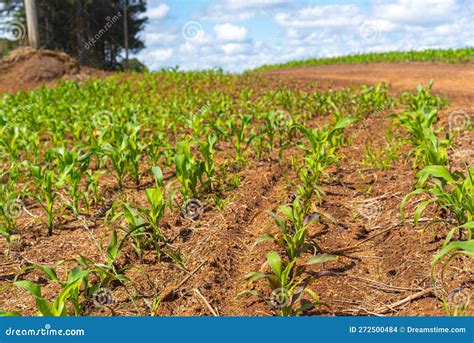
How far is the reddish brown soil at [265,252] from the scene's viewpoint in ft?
8.42

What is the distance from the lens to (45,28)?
2567cm

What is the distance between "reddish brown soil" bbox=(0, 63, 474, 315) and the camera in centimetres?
257

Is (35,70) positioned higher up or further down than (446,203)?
higher up

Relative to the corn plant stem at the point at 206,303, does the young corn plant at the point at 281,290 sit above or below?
above

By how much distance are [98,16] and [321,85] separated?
790 inches

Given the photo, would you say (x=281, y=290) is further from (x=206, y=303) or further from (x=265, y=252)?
(x=265, y=252)

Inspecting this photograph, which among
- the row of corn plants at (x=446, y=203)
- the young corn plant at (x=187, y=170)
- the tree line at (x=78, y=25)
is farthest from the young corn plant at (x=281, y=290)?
the tree line at (x=78, y=25)

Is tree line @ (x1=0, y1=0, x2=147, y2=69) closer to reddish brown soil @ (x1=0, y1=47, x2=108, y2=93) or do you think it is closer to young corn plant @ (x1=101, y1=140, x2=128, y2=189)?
reddish brown soil @ (x1=0, y1=47, x2=108, y2=93)

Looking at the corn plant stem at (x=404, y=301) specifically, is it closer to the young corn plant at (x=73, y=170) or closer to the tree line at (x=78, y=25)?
the young corn plant at (x=73, y=170)

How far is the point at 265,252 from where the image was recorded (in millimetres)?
3080

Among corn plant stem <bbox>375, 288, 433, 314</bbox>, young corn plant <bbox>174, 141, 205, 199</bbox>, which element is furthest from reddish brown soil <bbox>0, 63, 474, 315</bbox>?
young corn plant <bbox>174, 141, 205, 199</bbox>

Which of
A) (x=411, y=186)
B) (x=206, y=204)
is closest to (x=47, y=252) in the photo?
(x=206, y=204)

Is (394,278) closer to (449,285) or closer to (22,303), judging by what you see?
(449,285)

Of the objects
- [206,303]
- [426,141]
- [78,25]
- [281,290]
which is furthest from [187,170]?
[78,25]
